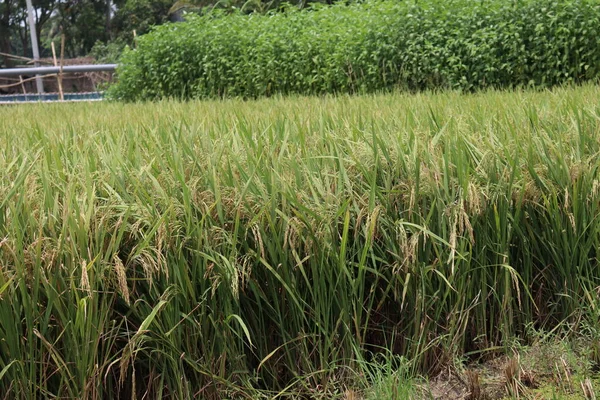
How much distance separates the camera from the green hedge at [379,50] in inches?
227

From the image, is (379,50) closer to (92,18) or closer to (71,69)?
(71,69)

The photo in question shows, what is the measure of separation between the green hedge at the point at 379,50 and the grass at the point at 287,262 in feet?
11.7

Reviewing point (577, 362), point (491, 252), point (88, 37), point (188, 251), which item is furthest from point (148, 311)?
point (88, 37)

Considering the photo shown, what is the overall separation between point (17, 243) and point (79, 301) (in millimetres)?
206

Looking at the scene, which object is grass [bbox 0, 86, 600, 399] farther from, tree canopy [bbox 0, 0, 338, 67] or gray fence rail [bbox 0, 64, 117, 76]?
tree canopy [bbox 0, 0, 338, 67]

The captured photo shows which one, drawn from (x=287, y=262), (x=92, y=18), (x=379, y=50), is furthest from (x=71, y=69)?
(x=92, y=18)

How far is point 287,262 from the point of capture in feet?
6.51

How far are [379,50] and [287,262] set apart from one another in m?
4.82

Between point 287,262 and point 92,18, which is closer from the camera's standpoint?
point 287,262

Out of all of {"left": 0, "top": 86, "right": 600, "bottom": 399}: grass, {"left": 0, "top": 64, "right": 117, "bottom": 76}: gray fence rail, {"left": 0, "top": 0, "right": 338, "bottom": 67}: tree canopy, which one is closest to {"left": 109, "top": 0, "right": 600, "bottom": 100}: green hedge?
{"left": 0, "top": 64, "right": 117, "bottom": 76}: gray fence rail

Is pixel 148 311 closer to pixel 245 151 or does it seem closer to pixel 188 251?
pixel 188 251

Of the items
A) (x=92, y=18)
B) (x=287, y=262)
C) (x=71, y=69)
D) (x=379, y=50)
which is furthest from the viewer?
(x=92, y=18)

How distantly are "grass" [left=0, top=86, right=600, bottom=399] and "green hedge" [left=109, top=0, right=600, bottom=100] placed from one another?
3.56 metres

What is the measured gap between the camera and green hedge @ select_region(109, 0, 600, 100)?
5.77m
